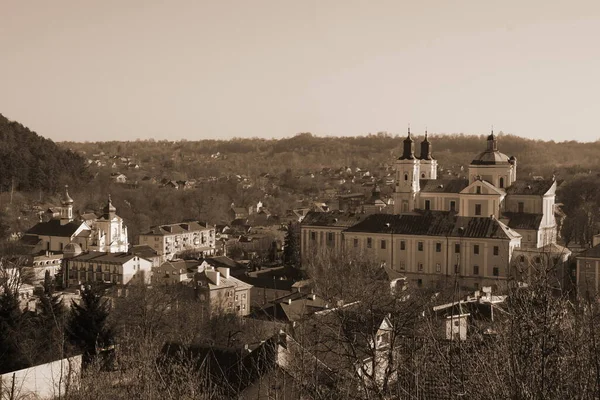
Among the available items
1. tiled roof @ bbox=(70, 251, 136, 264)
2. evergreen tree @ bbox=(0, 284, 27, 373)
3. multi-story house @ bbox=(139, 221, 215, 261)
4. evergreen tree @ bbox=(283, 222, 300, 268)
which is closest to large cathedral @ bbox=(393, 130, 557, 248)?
evergreen tree @ bbox=(283, 222, 300, 268)

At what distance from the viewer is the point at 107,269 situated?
3666 centimetres

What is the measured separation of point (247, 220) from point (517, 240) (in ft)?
116

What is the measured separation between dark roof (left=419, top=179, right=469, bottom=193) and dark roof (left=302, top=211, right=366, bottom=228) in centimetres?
326

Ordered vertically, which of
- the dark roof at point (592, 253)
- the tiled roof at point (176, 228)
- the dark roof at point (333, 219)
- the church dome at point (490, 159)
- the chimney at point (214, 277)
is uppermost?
the church dome at point (490, 159)

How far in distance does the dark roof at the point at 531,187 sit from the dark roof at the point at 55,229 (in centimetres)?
2187

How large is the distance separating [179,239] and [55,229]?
7.11 m

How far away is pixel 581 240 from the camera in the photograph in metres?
47.9

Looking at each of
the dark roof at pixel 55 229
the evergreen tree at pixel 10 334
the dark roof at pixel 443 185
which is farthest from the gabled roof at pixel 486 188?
the evergreen tree at pixel 10 334

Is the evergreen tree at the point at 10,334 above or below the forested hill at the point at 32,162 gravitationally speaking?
below

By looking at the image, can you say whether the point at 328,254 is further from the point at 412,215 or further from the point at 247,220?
the point at 247,220

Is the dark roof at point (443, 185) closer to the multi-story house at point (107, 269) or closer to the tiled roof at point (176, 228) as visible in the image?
the multi-story house at point (107, 269)

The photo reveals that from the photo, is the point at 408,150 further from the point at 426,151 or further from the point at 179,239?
the point at 179,239

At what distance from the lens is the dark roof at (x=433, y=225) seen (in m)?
35.2

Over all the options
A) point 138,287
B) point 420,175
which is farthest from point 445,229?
point 138,287
